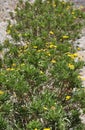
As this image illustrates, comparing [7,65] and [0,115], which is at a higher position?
[7,65]

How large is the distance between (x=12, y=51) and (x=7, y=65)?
2.65ft

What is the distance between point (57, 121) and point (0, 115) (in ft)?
2.84

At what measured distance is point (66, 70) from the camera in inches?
279

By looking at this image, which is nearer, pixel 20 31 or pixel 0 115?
pixel 0 115

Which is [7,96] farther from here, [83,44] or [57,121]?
[83,44]

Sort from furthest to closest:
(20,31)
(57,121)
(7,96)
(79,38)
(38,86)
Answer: (79,38) → (20,31) → (38,86) → (7,96) → (57,121)

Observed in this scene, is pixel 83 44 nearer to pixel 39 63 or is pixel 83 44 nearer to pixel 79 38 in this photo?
pixel 79 38

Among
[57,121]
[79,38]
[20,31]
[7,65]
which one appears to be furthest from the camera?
[79,38]

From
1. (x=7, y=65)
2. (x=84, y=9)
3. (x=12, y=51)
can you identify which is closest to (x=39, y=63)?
(x=7, y=65)

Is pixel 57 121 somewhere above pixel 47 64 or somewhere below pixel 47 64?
below

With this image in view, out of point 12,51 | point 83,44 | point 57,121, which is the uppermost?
point 83,44

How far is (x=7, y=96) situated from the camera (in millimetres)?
6410

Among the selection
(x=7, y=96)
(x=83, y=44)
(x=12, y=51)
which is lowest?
(x=7, y=96)

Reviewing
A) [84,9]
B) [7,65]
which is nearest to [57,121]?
[7,65]
